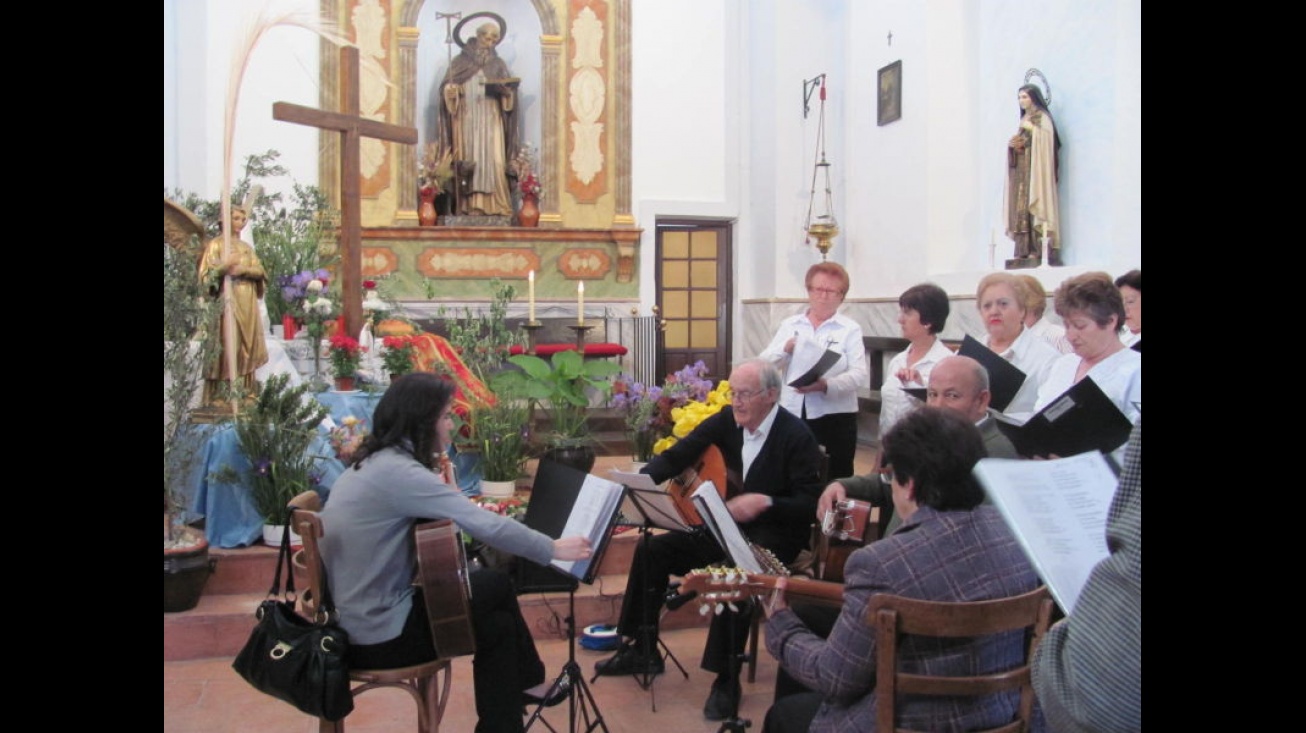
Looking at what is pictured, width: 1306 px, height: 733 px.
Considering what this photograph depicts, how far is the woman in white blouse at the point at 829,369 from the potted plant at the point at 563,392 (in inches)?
42.8

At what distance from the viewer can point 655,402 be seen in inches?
220

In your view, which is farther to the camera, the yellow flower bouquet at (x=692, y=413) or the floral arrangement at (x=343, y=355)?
the floral arrangement at (x=343, y=355)

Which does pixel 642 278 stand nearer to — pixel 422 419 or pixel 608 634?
pixel 608 634

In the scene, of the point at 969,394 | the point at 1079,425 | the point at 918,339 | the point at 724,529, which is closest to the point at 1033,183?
the point at 918,339

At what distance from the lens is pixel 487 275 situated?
10.3m

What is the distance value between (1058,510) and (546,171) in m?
9.40

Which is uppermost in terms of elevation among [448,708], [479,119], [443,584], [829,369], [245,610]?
[479,119]

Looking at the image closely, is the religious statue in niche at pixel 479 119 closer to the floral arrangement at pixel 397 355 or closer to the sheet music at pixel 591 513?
the floral arrangement at pixel 397 355

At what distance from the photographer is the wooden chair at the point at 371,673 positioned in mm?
2748

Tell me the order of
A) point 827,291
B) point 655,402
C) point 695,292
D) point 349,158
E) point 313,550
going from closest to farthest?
point 313,550 → point 827,291 → point 655,402 → point 349,158 → point 695,292

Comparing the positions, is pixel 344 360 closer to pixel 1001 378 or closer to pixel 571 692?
pixel 571 692

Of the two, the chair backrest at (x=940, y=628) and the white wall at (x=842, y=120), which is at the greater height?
the white wall at (x=842, y=120)

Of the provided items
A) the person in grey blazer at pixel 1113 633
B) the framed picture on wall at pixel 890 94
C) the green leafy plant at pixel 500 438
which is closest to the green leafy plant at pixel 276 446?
the green leafy plant at pixel 500 438

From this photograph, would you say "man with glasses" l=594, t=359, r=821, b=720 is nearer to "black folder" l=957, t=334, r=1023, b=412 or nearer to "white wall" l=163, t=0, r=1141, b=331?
"black folder" l=957, t=334, r=1023, b=412
